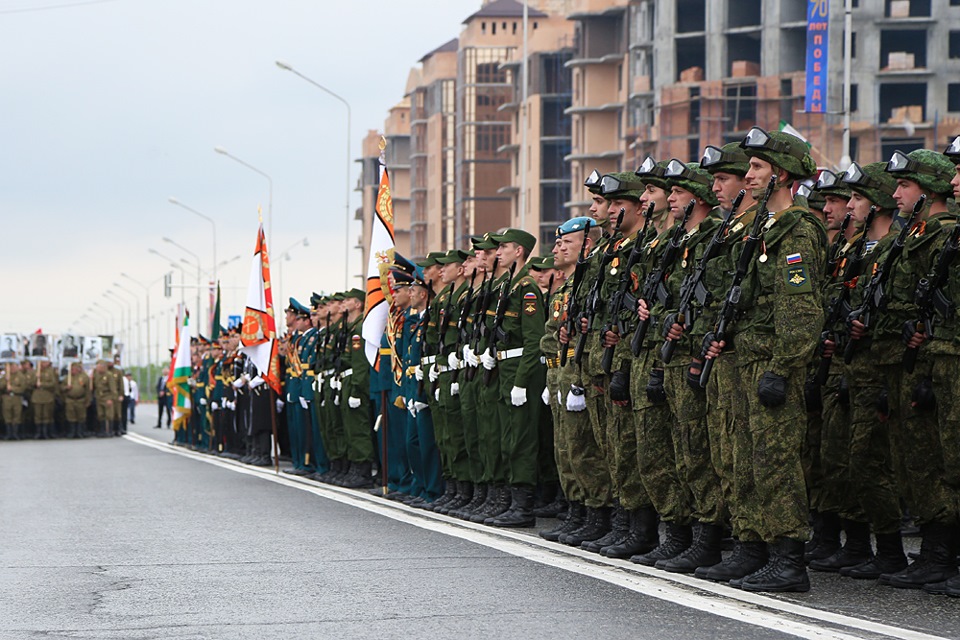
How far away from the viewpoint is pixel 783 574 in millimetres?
7980

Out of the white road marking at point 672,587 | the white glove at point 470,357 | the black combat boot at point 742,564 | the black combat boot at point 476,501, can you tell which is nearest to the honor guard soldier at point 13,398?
the white road marking at point 672,587

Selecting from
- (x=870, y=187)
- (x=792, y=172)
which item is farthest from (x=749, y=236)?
(x=870, y=187)

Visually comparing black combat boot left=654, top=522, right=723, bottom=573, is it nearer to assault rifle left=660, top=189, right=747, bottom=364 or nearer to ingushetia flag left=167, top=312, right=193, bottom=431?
assault rifle left=660, top=189, right=747, bottom=364

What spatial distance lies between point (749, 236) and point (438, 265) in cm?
643

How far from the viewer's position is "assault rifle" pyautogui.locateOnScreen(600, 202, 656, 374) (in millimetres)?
9617

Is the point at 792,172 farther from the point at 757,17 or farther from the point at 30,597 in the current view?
the point at 757,17

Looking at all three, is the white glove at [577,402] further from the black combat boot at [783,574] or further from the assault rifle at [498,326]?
the black combat boot at [783,574]

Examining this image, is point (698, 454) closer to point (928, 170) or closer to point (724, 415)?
point (724, 415)

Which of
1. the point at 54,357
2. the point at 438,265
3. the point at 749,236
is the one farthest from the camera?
the point at 54,357

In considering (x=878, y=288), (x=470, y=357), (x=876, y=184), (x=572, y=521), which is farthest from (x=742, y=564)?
(x=470, y=357)

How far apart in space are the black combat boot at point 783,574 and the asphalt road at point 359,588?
0.29ft

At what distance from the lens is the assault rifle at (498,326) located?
477 inches

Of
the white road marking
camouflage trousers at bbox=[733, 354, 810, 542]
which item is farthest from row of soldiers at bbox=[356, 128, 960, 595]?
the white road marking

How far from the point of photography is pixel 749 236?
824 centimetres
